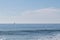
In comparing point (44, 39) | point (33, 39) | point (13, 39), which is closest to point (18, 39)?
point (13, 39)

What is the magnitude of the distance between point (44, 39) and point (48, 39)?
24 cm

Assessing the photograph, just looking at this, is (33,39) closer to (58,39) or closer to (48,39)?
(48,39)

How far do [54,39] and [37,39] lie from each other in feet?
3.30

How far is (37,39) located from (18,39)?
3.70ft

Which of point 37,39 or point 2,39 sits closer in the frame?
point 2,39

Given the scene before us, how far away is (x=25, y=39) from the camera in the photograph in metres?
7.79

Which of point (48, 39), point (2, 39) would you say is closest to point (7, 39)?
point (2, 39)

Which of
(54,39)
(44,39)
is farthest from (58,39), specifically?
(44,39)

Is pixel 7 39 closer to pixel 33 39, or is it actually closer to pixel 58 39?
pixel 33 39

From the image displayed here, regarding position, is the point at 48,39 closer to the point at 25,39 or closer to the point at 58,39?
the point at 58,39

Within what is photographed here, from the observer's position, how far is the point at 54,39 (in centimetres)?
777

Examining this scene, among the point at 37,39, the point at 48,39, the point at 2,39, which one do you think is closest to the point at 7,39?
the point at 2,39

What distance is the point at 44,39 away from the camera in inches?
307

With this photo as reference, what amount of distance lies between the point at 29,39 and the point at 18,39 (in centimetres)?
65
